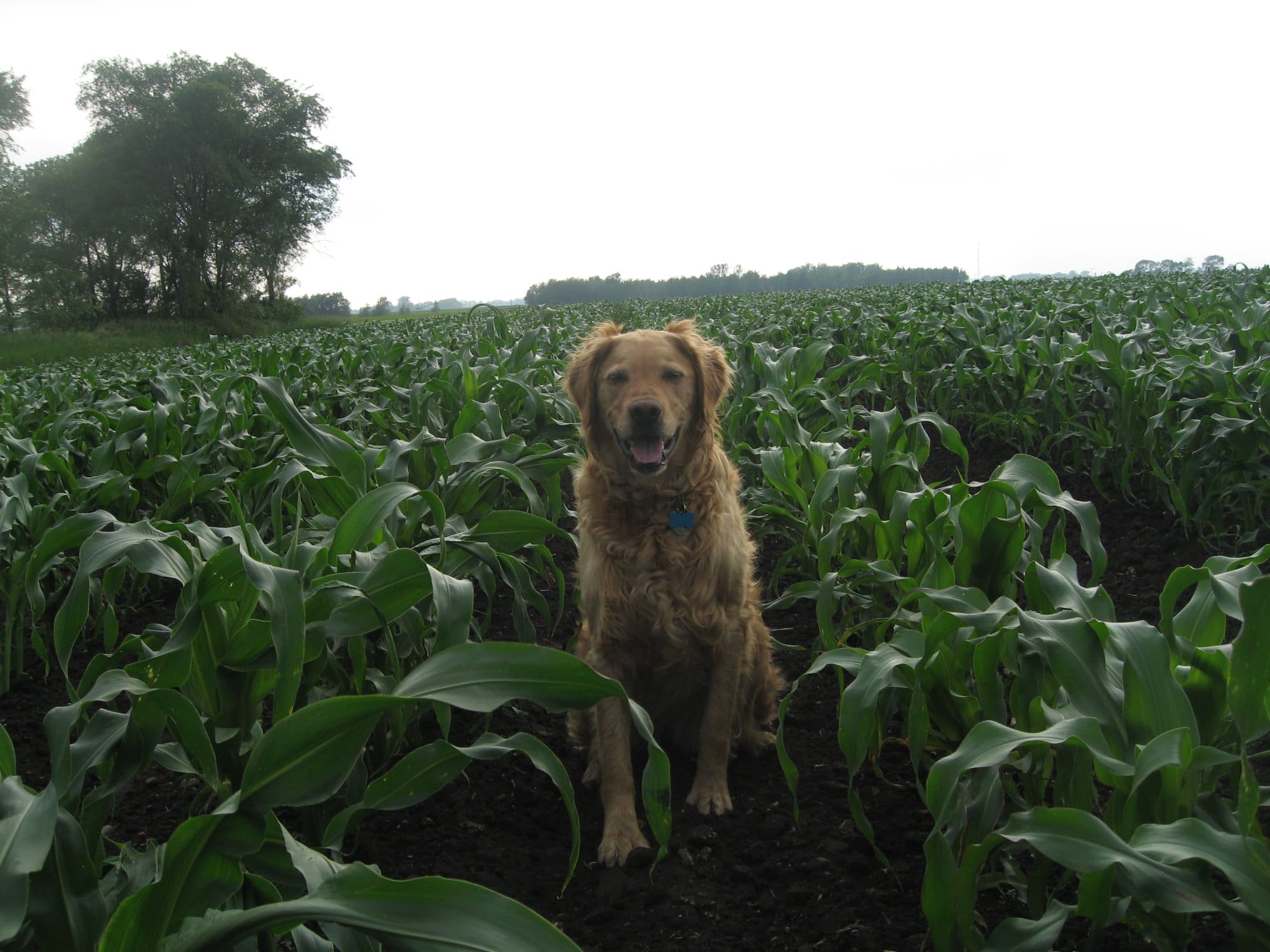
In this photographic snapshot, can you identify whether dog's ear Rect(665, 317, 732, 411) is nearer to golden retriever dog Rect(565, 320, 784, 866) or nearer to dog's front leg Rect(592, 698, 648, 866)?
golden retriever dog Rect(565, 320, 784, 866)

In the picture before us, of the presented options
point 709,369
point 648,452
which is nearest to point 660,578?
point 648,452

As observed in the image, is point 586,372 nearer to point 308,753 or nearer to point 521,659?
point 521,659

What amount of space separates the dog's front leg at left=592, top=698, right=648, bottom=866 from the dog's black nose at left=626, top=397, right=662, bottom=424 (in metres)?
0.85

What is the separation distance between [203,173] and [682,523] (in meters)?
44.0

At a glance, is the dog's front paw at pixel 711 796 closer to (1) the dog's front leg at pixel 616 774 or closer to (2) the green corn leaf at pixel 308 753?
(1) the dog's front leg at pixel 616 774

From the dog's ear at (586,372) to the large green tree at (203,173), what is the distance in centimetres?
4156

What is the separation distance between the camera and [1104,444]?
15.6ft

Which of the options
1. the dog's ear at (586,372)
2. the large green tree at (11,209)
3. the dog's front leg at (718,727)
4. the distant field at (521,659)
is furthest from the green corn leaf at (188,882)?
the large green tree at (11,209)

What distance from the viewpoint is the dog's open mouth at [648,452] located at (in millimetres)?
2518

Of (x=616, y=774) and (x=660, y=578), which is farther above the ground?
(x=660, y=578)

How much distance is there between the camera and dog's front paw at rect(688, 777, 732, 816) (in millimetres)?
2369

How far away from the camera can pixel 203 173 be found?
38562 millimetres

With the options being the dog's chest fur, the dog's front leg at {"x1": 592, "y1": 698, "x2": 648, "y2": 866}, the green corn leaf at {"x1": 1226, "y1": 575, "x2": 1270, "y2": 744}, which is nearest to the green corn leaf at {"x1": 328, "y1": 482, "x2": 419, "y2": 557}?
the dog's chest fur

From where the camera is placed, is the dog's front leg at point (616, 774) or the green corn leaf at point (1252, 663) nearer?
the green corn leaf at point (1252, 663)
